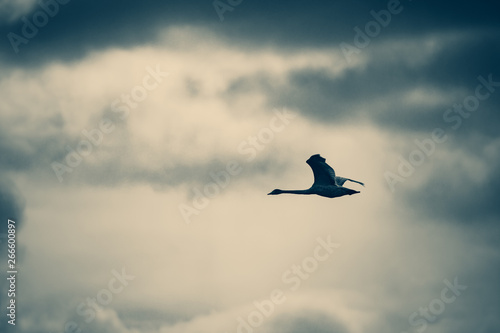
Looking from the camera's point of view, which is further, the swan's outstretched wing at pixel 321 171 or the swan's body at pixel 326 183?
the swan's body at pixel 326 183

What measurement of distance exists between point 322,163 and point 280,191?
9.33 m

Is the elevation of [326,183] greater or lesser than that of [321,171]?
lesser

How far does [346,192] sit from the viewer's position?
11994cm

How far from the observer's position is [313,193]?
397 feet

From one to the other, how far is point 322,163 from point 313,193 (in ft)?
19.4

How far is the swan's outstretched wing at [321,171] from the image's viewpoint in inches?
4542

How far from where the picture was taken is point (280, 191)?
407ft

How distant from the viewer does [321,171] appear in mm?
118125

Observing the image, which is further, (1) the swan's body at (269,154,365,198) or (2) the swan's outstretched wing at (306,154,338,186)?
(1) the swan's body at (269,154,365,198)

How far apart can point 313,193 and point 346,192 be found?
3.31m

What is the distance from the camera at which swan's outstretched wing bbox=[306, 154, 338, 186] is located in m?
115

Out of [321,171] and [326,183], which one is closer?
[321,171]

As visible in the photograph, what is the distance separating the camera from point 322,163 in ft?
381

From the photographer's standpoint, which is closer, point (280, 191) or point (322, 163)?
point (322, 163)
